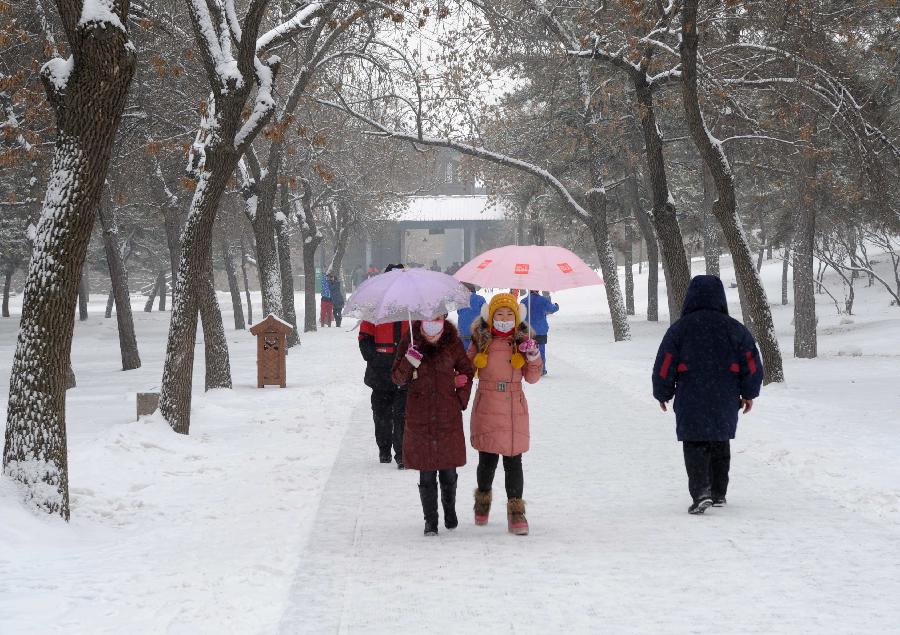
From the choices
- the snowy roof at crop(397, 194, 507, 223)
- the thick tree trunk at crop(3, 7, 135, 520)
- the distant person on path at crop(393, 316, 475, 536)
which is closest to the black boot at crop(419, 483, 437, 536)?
the distant person on path at crop(393, 316, 475, 536)

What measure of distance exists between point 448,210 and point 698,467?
6909 cm

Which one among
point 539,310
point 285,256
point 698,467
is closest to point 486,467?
point 698,467

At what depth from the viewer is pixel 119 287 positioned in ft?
76.5

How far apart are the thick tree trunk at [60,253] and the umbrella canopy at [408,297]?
78.6 inches

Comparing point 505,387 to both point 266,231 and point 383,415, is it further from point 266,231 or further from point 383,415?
point 266,231

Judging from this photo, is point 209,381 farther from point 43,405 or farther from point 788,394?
point 43,405

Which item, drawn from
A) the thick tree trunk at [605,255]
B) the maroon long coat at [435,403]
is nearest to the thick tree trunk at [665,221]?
the thick tree trunk at [605,255]

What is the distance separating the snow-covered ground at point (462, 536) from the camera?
565 cm

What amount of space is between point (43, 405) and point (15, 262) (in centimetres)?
3436

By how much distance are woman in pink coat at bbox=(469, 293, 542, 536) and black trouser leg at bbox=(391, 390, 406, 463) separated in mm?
2683

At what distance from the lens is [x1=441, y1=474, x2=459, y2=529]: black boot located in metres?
7.73

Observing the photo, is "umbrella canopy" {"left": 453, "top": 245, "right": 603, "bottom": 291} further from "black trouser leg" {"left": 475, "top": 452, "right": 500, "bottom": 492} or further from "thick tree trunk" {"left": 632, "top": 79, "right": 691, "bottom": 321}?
"thick tree trunk" {"left": 632, "top": 79, "right": 691, "bottom": 321}

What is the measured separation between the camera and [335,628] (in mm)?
5398

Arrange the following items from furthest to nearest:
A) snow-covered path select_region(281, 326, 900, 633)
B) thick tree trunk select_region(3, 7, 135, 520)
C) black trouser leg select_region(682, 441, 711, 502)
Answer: black trouser leg select_region(682, 441, 711, 502), thick tree trunk select_region(3, 7, 135, 520), snow-covered path select_region(281, 326, 900, 633)
